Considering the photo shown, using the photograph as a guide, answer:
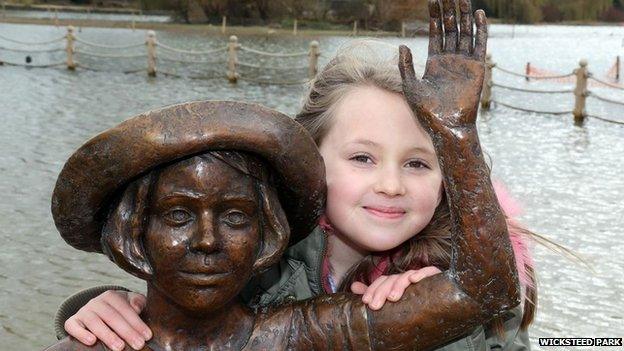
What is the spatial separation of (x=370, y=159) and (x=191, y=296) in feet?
1.78

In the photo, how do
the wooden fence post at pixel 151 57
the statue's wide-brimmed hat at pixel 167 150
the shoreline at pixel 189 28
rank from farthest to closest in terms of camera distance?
the shoreline at pixel 189 28
the wooden fence post at pixel 151 57
the statue's wide-brimmed hat at pixel 167 150

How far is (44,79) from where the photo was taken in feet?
55.5

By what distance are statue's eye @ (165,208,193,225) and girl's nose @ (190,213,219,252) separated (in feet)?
0.09

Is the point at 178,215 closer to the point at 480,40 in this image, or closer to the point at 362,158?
the point at 362,158

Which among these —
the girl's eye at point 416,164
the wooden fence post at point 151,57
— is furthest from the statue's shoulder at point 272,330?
the wooden fence post at point 151,57

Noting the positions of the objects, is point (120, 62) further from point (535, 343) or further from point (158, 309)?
point (158, 309)

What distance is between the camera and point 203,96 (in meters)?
15.0

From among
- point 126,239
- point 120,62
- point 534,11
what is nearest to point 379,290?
point 126,239

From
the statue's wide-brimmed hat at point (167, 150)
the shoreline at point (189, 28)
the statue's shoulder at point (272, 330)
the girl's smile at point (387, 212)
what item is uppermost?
the statue's wide-brimmed hat at point (167, 150)

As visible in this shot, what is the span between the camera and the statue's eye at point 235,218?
1686mm

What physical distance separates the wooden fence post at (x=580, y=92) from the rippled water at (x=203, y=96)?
164 mm

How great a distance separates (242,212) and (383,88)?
512mm

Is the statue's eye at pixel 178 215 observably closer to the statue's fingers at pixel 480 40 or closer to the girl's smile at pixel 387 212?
the girl's smile at pixel 387 212

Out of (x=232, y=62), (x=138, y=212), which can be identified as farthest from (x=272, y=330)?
(x=232, y=62)
